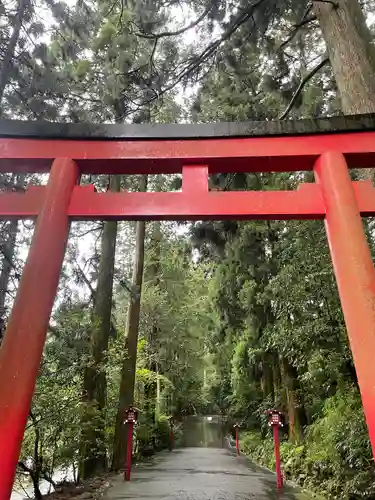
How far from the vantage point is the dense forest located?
5422mm

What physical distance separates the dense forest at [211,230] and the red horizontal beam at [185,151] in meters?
0.86

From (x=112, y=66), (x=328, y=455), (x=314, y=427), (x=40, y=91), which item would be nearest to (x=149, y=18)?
(x=112, y=66)

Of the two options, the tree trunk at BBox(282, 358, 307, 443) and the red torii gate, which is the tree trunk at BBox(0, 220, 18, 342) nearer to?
the red torii gate

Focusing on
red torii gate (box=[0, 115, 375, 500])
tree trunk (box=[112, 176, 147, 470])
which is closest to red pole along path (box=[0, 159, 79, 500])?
red torii gate (box=[0, 115, 375, 500])

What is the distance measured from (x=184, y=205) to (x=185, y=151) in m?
0.54

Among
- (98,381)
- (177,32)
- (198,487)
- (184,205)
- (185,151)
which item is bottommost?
(198,487)

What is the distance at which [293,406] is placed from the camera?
10.5 metres

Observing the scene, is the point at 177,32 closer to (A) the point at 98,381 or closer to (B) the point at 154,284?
(A) the point at 98,381

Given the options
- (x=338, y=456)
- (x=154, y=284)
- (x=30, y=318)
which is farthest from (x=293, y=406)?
(x=30, y=318)

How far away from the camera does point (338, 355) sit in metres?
7.17

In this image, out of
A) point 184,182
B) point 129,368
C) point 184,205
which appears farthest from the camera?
point 129,368

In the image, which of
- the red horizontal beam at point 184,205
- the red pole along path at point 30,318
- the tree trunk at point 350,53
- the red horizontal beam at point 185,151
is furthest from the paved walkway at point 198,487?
the tree trunk at point 350,53

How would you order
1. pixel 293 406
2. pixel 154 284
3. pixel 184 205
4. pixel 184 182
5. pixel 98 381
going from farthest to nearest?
1. pixel 154 284
2. pixel 293 406
3. pixel 98 381
4. pixel 184 182
5. pixel 184 205

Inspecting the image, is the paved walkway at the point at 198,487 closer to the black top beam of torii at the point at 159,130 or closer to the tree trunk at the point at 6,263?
the tree trunk at the point at 6,263
